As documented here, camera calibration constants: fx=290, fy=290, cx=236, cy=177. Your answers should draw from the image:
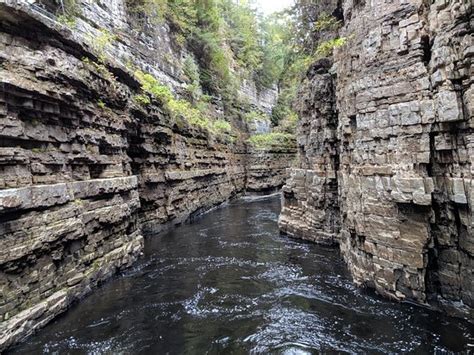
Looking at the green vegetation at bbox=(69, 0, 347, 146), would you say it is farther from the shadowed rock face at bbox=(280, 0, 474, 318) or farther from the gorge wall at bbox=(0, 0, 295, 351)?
the shadowed rock face at bbox=(280, 0, 474, 318)

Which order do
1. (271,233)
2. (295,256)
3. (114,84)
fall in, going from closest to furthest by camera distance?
(114,84) → (295,256) → (271,233)

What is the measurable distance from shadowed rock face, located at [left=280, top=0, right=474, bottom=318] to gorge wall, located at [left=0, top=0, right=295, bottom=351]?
7639mm

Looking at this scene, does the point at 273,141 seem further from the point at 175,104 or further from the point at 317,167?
the point at 317,167

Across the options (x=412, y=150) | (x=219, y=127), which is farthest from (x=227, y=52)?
(x=412, y=150)

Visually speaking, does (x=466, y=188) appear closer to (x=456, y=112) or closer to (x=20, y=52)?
(x=456, y=112)

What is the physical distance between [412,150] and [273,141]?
24286mm

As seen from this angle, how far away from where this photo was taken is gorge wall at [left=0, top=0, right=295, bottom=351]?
241 inches

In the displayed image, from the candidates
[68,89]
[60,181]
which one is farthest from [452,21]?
[60,181]

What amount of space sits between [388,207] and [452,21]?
163 inches

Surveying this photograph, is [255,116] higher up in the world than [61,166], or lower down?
higher up

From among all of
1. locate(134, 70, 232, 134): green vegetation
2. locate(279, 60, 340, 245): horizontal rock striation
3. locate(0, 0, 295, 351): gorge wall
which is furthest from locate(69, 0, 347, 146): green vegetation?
locate(279, 60, 340, 245): horizontal rock striation

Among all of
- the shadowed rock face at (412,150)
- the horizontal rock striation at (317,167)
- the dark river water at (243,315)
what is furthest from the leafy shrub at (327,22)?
the dark river water at (243,315)

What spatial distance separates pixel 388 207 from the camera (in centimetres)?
714

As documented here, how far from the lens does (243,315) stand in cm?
708
